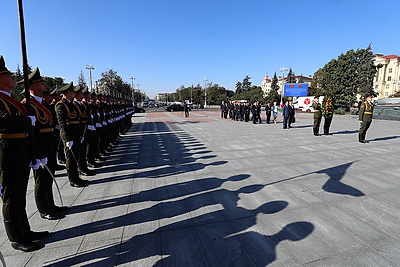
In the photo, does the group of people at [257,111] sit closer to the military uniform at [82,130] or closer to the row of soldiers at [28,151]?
the military uniform at [82,130]

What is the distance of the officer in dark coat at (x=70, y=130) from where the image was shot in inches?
159

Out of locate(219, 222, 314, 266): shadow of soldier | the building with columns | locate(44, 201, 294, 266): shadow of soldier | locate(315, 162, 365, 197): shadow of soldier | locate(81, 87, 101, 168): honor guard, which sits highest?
the building with columns

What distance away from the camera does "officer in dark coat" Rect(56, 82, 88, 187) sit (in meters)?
4.03

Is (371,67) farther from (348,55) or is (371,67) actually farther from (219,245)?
(219,245)

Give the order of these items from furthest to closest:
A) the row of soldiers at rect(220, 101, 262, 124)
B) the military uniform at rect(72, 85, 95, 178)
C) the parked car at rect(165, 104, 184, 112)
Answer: the parked car at rect(165, 104, 184, 112) < the row of soldiers at rect(220, 101, 262, 124) < the military uniform at rect(72, 85, 95, 178)

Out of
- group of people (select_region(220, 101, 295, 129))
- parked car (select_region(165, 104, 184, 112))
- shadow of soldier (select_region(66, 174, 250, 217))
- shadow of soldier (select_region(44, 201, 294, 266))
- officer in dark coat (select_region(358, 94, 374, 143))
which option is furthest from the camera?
parked car (select_region(165, 104, 184, 112))

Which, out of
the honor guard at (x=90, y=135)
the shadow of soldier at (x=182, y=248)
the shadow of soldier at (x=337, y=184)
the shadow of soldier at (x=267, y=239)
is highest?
the honor guard at (x=90, y=135)

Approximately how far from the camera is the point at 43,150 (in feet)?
9.87

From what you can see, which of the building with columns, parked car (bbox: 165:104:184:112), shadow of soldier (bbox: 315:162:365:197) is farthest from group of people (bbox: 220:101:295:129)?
the building with columns

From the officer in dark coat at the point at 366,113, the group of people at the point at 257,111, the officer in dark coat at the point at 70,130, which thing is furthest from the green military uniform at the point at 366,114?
the officer in dark coat at the point at 70,130

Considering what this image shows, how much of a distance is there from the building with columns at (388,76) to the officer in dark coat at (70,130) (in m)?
84.8

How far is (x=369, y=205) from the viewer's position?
3.47m

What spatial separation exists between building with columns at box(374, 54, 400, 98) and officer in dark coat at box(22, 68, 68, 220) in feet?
280

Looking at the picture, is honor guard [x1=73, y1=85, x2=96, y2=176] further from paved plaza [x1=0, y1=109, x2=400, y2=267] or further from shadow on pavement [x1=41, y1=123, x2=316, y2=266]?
shadow on pavement [x1=41, y1=123, x2=316, y2=266]
